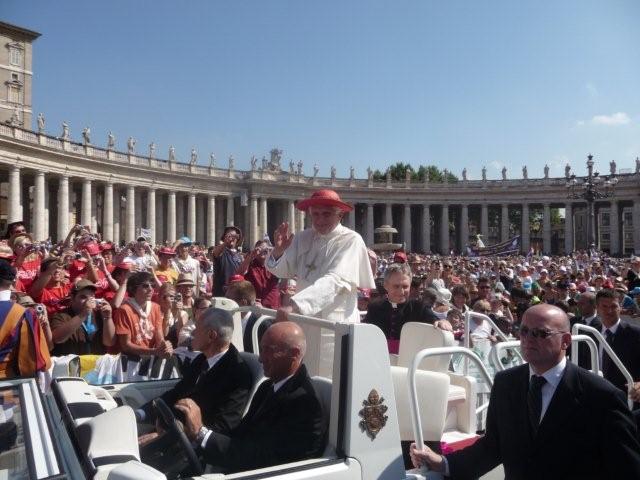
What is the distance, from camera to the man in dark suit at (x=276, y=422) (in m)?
3.50

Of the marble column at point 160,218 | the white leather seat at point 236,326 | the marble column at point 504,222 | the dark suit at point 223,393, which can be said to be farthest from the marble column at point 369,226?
the dark suit at point 223,393

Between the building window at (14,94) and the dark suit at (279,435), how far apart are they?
7550 centimetres

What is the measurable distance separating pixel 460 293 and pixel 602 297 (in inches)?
203

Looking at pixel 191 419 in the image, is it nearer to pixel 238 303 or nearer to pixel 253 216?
pixel 238 303

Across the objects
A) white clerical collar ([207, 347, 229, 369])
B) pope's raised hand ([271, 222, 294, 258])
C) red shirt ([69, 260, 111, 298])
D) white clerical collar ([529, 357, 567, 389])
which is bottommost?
white clerical collar ([207, 347, 229, 369])

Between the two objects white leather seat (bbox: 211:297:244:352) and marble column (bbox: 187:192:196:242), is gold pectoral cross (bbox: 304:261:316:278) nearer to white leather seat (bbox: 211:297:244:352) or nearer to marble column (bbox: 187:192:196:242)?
white leather seat (bbox: 211:297:244:352)

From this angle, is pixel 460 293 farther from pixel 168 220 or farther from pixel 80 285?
pixel 168 220

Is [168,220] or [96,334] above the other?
[168,220]

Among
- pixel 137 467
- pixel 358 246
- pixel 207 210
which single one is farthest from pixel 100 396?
pixel 207 210

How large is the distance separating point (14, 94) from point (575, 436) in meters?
77.7

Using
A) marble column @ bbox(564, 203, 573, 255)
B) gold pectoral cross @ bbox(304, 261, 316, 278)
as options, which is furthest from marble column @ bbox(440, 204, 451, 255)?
gold pectoral cross @ bbox(304, 261, 316, 278)

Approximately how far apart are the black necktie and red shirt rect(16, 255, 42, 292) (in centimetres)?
794

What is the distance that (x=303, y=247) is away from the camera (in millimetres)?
5543

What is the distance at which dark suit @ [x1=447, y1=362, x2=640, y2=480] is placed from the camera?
3.10m
